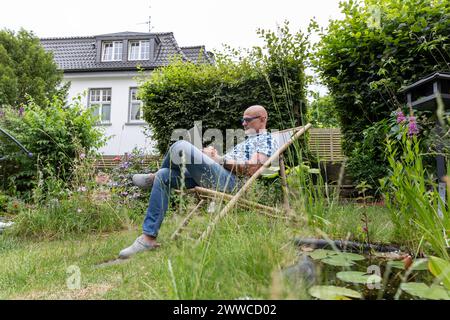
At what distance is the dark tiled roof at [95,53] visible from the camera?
14.5 m

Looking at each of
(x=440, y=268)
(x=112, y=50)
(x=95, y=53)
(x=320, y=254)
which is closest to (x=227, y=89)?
(x=320, y=254)

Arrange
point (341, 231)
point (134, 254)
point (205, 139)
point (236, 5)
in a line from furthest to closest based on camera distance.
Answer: point (236, 5), point (205, 139), point (134, 254), point (341, 231)

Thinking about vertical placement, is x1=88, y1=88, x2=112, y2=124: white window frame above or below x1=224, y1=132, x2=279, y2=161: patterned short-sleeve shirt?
above

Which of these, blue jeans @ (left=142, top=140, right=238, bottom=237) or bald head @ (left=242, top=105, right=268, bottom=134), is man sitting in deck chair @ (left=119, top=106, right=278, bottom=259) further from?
bald head @ (left=242, top=105, right=268, bottom=134)

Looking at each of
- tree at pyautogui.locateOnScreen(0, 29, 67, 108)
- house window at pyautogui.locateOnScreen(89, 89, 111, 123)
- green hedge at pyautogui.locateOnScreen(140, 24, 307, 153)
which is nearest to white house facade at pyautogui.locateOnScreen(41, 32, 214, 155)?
house window at pyautogui.locateOnScreen(89, 89, 111, 123)

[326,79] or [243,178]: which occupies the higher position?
[326,79]

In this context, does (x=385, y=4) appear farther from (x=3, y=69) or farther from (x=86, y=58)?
(x=86, y=58)

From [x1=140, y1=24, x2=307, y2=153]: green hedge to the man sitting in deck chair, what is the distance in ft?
6.31

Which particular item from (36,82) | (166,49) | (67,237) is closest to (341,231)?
(67,237)

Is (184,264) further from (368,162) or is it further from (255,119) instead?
(368,162)

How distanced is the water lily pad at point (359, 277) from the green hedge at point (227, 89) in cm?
334

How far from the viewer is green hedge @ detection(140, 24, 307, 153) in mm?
4551
